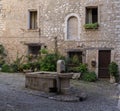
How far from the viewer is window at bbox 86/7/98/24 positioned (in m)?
22.8

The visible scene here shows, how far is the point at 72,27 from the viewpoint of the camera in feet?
75.3

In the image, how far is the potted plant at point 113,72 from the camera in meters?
21.3

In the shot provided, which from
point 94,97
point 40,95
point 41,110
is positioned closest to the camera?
point 41,110

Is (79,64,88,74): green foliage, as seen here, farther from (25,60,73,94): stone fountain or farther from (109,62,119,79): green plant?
(25,60,73,94): stone fountain

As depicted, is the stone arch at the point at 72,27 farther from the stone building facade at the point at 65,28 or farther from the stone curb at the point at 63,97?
the stone curb at the point at 63,97

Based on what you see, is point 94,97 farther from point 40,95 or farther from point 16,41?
point 16,41

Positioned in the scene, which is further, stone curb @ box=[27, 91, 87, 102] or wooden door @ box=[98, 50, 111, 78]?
wooden door @ box=[98, 50, 111, 78]

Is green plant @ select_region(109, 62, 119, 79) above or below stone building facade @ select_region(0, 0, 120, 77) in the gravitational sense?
below

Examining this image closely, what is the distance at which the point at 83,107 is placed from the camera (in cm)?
1191

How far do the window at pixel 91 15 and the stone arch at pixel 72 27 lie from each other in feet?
2.34

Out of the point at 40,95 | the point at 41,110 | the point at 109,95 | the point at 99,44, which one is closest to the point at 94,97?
the point at 109,95

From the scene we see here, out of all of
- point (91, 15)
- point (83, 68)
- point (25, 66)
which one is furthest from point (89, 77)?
point (25, 66)

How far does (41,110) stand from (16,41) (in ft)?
46.5

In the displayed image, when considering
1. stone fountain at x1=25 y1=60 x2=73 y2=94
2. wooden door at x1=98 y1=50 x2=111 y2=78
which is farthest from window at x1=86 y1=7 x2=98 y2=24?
stone fountain at x1=25 y1=60 x2=73 y2=94
